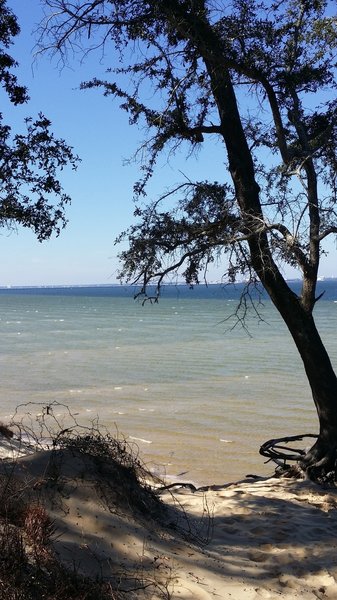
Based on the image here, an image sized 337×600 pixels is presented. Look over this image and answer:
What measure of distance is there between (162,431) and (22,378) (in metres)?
10.1

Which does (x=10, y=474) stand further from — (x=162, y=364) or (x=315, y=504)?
(x=162, y=364)

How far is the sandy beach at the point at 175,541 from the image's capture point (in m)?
4.32

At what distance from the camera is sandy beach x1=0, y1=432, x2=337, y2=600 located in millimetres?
4324

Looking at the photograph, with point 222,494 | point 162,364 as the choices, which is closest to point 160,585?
point 222,494

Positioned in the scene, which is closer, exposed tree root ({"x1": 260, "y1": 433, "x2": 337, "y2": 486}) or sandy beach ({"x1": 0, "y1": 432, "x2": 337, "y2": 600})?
sandy beach ({"x1": 0, "y1": 432, "x2": 337, "y2": 600})

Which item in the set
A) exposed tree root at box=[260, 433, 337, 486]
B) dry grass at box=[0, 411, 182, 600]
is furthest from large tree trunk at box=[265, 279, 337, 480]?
dry grass at box=[0, 411, 182, 600]

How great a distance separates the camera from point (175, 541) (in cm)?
524

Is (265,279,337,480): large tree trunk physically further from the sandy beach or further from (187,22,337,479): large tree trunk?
the sandy beach

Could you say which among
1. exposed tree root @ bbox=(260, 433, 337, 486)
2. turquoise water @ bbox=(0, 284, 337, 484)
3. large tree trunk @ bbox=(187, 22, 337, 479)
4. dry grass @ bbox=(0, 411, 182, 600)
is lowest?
turquoise water @ bbox=(0, 284, 337, 484)

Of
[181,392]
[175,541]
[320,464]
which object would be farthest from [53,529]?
[181,392]

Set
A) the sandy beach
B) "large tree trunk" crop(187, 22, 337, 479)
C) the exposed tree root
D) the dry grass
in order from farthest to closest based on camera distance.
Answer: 1. "large tree trunk" crop(187, 22, 337, 479)
2. the exposed tree root
3. the sandy beach
4. the dry grass

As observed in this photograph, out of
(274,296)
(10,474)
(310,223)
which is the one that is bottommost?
(10,474)

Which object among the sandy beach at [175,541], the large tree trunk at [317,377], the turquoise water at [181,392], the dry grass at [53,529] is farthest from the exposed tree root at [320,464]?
the dry grass at [53,529]

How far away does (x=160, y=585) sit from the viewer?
4.23 m
